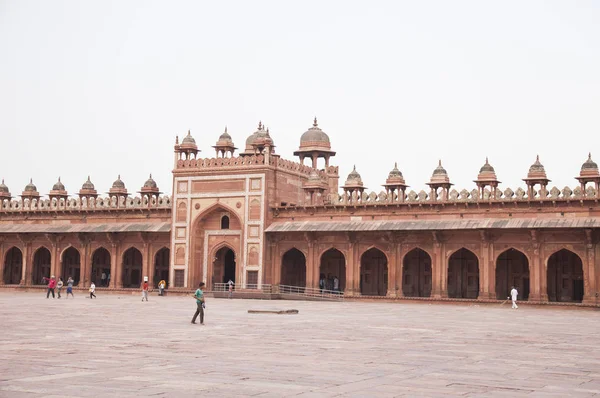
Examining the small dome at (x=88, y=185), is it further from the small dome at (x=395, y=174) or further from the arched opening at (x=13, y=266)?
the small dome at (x=395, y=174)

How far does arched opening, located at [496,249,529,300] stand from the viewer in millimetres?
33938

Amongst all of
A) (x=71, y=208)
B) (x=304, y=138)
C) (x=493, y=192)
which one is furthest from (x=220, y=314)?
(x=71, y=208)

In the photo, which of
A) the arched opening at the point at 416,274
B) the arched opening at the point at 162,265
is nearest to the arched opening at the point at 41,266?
the arched opening at the point at 162,265

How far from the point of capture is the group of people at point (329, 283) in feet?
123

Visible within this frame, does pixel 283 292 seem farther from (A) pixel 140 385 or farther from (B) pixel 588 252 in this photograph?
(A) pixel 140 385

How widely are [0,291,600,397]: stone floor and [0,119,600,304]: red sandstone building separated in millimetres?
14145

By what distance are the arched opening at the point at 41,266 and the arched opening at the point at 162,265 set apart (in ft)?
22.9

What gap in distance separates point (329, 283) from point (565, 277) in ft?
34.7

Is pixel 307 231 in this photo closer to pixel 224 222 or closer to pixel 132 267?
pixel 224 222

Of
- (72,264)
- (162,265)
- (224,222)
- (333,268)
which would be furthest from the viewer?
(72,264)

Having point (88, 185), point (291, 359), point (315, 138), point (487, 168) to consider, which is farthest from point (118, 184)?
point (291, 359)

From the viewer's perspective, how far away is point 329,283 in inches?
1511

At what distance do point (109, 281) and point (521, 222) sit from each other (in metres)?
22.4

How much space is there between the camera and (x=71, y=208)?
1721 inches
